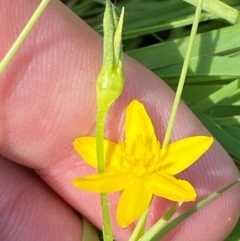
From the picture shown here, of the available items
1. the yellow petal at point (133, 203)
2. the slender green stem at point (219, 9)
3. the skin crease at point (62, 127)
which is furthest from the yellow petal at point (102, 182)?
the slender green stem at point (219, 9)

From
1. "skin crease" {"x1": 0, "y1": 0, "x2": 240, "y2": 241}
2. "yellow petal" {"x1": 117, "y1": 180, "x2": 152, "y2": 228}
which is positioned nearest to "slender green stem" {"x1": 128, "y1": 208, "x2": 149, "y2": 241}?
"yellow petal" {"x1": 117, "y1": 180, "x2": 152, "y2": 228}

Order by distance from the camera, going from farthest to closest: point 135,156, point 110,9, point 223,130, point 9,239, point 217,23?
1. point 217,23
2. point 223,130
3. point 9,239
4. point 135,156
5. point 110,9

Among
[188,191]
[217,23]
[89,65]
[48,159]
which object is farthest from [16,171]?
[217,23]

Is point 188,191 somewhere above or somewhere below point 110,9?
below

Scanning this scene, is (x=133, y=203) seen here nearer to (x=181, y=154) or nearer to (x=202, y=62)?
(x=181, y=154)

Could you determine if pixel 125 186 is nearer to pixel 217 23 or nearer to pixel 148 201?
pixel 148 201

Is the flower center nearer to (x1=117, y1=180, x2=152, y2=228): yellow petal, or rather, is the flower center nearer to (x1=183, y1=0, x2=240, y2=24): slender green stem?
(x1=117, y1=180, x2=152, y2=228): yellow petal
